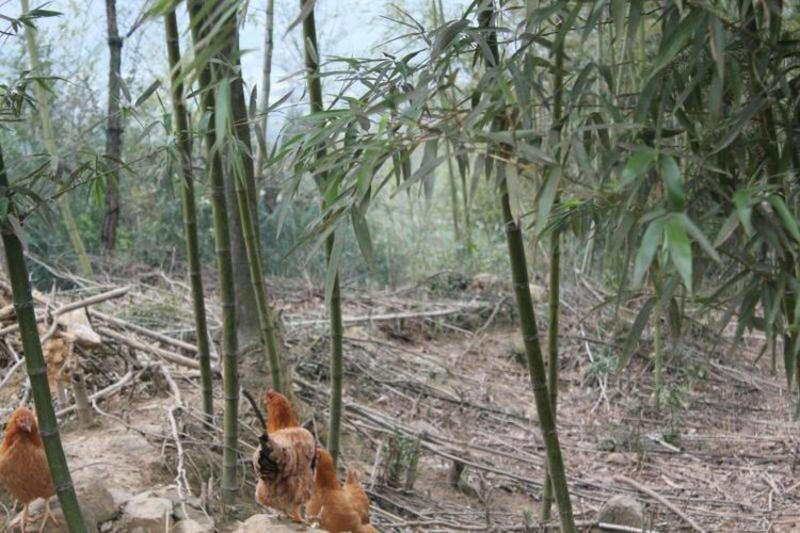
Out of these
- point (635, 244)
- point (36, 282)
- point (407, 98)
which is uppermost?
point (407, 98)

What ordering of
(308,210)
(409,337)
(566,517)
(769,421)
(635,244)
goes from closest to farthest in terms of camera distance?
(635,244) < (566,517) < (769,421) < (409,337) < (308,210)

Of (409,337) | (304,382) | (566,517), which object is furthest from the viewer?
(409,337)

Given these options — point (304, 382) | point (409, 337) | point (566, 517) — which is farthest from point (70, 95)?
point (566, 517)

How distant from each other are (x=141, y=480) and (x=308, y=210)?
5.45m

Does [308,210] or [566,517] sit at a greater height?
[308,210]

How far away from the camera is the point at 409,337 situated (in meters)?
6.59

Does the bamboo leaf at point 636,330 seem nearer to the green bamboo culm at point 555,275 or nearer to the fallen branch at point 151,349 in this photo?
the green bamboo culm at point 555,275

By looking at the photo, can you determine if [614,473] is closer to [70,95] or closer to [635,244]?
[635,244]

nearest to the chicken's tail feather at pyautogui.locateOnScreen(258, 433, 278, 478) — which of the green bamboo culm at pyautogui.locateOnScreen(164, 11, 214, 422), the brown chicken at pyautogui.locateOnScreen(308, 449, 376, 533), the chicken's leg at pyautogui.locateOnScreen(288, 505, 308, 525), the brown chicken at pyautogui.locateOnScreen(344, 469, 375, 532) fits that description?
the chicken's leg at pyautogui.locateOnScreen(288, 505, 308, 525)

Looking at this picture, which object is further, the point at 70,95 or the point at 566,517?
the point at 70,95

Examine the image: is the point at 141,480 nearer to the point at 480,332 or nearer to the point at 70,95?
the point at 480,332

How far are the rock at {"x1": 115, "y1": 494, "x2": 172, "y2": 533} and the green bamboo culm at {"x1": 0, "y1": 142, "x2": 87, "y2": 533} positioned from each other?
1.59 feet

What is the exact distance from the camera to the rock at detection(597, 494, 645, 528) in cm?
373

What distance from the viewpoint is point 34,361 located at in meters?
2.25
